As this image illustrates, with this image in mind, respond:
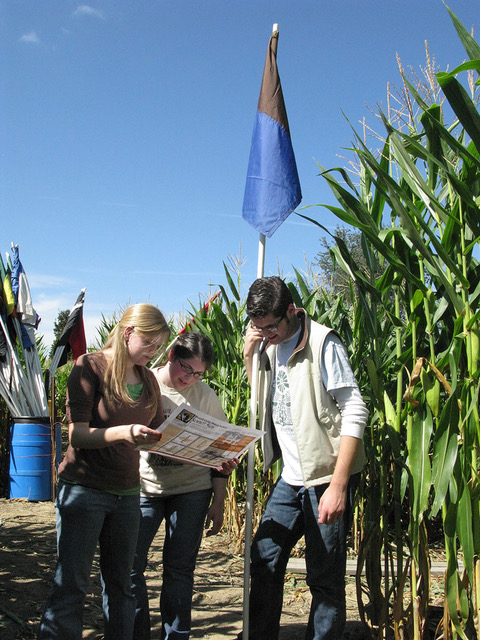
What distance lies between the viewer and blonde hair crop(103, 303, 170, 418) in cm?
239

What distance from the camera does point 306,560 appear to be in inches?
99.9

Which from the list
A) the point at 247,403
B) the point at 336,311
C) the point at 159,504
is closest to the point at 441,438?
the point at 159,504

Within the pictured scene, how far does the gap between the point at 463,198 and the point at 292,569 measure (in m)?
3.18

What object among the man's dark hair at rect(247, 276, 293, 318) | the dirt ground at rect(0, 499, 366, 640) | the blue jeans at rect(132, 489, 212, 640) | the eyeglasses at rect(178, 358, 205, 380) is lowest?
the dirt ground at rect(0, 499, 366, 640)

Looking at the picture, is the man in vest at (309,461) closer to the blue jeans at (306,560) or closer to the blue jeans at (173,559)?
the blue jeans at (306,560)

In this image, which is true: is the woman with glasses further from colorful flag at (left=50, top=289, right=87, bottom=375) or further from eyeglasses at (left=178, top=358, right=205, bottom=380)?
colorful flag at (left=50, top=289, right=87, bottom=375)

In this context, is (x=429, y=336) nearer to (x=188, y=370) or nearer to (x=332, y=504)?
(x=332, y=504)

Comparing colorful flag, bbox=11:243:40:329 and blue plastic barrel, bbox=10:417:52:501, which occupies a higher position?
colorful flag, bbox=11:243:40:329

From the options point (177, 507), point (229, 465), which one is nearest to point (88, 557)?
point (177, 507)

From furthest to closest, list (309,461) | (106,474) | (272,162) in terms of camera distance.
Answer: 1. (272,162)
2. (309,461)
3. (106,474)

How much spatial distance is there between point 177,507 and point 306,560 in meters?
0.66

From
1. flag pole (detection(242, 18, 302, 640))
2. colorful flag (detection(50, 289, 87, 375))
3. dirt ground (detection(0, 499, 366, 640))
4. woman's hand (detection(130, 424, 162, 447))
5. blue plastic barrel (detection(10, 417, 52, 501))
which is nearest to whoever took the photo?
woman's hand (detection(130, 424, 162, 447))

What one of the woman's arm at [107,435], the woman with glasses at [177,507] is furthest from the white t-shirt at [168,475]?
the woman's arm at [107,435]

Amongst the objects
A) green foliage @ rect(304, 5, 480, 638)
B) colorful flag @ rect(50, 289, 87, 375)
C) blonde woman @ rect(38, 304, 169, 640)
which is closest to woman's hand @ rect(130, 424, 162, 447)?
blonde woman @ rect(38, 304, 169, 640)
